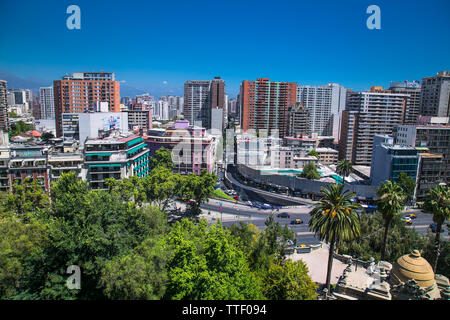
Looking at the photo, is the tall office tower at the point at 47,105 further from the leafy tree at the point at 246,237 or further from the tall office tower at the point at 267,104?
the leafy tree at the point at 246,237

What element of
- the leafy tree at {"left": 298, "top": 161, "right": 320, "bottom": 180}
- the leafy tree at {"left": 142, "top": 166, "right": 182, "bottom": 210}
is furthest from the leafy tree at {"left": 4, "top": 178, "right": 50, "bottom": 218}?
the leafy tree at {"left": 298, "top": 161, "right": 320, "bottom": 180}

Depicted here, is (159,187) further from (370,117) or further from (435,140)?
(370,117)

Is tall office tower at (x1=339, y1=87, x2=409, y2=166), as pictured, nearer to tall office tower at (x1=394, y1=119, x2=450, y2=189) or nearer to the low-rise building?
tall office tower at (x1=394, y1=119, x2=450, y2=189)

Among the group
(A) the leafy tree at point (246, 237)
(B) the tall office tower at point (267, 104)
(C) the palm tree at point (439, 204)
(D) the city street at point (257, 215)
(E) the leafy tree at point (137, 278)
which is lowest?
(D) the city street at point (257, 215)

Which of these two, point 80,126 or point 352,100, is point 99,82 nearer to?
point 80,126

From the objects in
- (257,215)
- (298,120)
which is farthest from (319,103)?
(257,215)

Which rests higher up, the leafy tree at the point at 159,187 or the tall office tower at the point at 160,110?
the tall office tower at the point at 160,110

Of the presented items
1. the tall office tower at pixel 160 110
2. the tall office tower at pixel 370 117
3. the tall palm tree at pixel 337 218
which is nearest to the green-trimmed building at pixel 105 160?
the tall palm tree at pixel 337 218

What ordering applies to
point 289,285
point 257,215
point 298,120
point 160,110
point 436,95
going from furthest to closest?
point 160,110
point 298,120
point 436,95
point 257,215
point 289,285

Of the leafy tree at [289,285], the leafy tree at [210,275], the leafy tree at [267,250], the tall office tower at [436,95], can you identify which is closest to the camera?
the leafy tree at [210,275]
